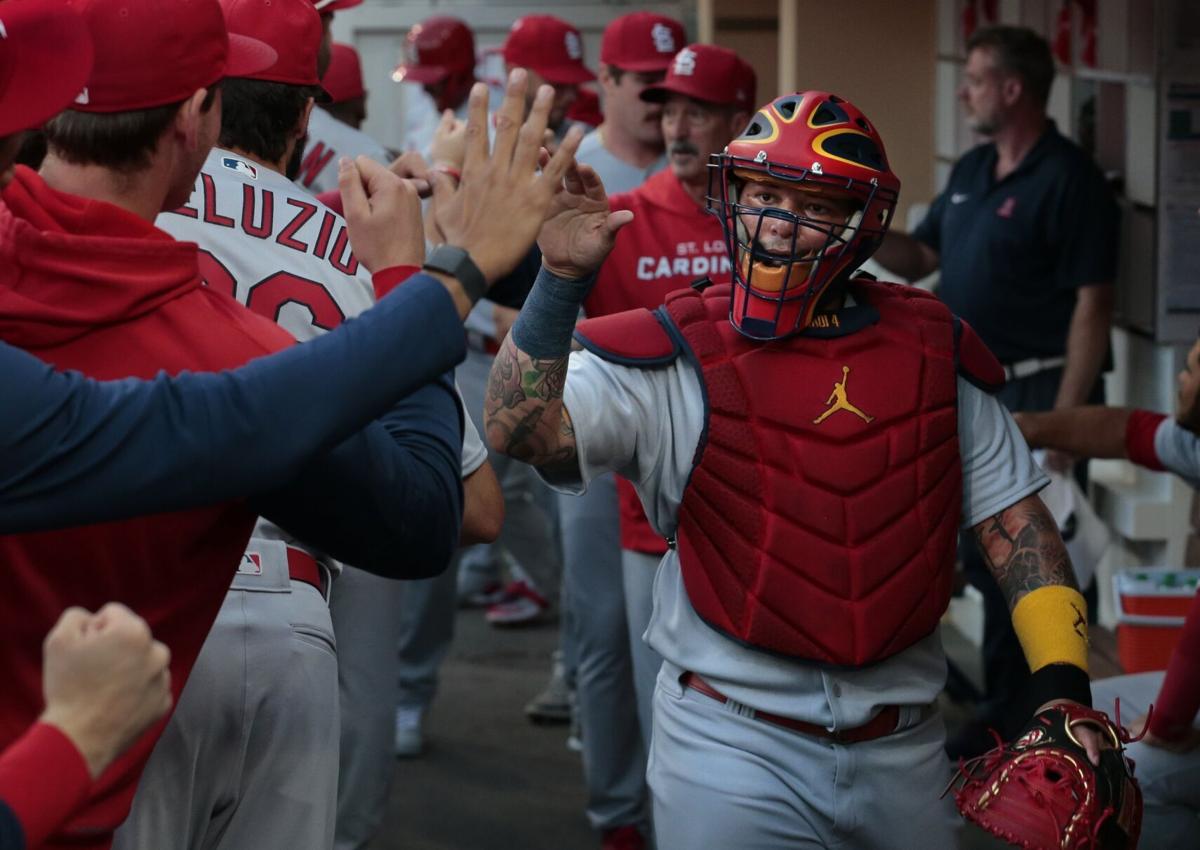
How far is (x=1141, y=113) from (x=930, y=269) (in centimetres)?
104

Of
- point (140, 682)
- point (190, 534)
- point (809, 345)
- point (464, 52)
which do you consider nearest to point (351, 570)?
point (809, 345)

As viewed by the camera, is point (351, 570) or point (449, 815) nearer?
point (351, 570)

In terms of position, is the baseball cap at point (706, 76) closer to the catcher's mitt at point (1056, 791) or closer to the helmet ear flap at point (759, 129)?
the helmet ear flap at point (759, 129)

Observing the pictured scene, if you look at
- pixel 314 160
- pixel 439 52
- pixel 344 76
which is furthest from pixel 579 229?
pixel 439 52

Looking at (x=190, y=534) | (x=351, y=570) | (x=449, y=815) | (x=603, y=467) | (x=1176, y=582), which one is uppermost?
(x=190, y=534)

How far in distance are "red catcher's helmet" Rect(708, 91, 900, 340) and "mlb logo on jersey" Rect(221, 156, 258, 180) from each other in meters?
0.79

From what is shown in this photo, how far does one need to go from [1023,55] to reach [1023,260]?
707 millimetres

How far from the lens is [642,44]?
6090 millimetres

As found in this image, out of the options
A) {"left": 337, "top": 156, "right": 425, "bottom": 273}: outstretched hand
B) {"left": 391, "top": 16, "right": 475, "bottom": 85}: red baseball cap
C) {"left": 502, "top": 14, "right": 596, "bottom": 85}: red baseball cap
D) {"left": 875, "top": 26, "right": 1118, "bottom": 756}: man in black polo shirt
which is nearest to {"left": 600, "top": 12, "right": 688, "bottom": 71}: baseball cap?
{"left": 875, "top": 26, "right": 1118, "bottom": 756}: man in black polo shirt

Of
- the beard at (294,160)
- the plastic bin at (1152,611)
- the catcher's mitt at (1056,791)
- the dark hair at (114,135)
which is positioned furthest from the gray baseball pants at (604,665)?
the dark hair at (114,135)

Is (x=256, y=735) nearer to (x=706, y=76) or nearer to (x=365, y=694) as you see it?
(x=365, y=694)

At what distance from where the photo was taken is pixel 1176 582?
15.6ft

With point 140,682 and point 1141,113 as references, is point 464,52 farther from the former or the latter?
point 140,682

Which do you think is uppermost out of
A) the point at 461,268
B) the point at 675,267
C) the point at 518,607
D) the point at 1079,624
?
the point at 461,268
